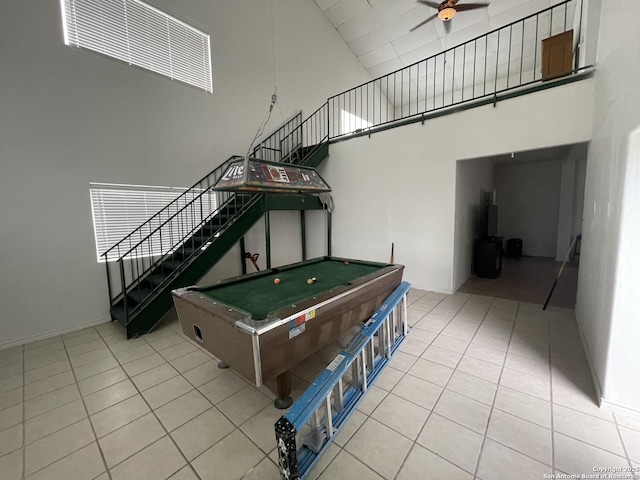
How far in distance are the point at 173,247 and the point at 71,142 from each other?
186 centimetres

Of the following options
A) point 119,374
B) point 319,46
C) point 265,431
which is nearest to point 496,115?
point 265,431

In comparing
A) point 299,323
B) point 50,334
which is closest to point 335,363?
point 299,323

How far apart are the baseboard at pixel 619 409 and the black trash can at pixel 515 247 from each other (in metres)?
7.17

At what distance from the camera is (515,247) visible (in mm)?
7902

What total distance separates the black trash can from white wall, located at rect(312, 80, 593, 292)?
16.2 feet

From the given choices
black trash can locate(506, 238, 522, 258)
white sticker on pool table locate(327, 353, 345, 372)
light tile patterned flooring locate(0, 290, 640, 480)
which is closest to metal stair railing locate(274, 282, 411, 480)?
white sticker on pool table locate(327, 353, 345, 372)

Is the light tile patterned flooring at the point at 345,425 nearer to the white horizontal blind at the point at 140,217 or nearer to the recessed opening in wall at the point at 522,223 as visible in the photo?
the white horizontal blind at the point at 140,217

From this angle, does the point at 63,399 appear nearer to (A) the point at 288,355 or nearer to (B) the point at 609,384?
(A) the point at 288,355

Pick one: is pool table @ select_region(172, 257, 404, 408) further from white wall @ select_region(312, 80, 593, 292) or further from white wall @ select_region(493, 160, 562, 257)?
white wall @ select_region(493, 160, 562, 257)

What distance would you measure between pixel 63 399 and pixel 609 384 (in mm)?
4345

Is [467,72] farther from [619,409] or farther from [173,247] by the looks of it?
[173,247]

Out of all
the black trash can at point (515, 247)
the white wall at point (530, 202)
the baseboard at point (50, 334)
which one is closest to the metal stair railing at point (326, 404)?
the baseboard at point (50, 334)

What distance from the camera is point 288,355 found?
1.88 metres

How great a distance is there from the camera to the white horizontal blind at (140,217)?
3713mm
